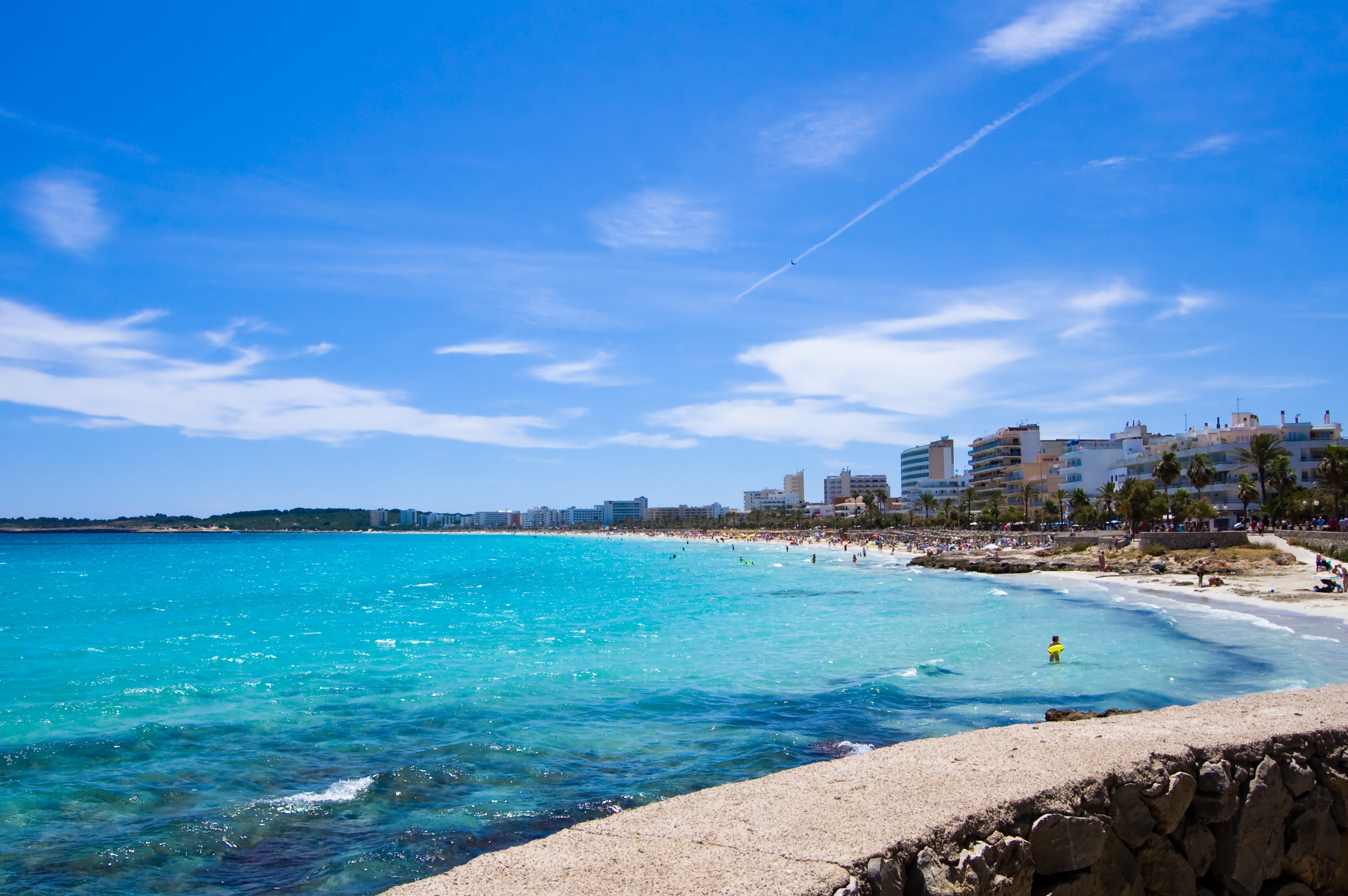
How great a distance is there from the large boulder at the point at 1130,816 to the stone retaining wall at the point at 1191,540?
171ft

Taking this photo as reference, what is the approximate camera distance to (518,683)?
19688 mm

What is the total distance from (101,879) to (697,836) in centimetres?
718

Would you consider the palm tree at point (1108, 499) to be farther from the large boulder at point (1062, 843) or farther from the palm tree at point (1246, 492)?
the large boulder at point (1062, 843)

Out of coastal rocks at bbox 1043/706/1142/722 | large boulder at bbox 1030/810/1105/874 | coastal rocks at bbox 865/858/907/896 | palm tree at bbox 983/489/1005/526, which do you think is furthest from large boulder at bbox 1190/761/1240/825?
palm tree at bbox 983/489/1005/526

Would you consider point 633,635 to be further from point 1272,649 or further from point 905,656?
point 1272,649

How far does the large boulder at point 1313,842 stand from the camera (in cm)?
698

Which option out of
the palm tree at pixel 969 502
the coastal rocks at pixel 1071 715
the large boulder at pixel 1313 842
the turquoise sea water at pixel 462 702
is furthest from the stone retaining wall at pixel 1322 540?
the palm tree at pixel 969 502

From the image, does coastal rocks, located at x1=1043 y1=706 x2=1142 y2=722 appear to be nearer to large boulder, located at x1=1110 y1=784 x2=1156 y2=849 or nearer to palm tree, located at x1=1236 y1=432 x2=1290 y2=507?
large boulder, located at x1=1110 y1=784 x2=1156 y2=849

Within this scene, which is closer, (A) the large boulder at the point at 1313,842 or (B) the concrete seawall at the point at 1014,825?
(B) the concrete seawall at the point at 1014,825

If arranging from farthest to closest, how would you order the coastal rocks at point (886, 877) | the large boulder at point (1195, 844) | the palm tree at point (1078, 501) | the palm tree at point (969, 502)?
the palm tree at point (969, 502) → the palm tree at point (1078, 501) → the large boulder at point (1195, 844) → the coastal rocks at point (886, 877)

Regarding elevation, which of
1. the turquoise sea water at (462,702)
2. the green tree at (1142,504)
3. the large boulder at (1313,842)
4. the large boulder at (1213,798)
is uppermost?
the green tree at (1142,504)

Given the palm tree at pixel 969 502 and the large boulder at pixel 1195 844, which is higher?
the palm tree at pixel 969 502

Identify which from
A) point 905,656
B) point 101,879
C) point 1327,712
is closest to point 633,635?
point 905,656

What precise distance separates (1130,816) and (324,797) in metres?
9.60
